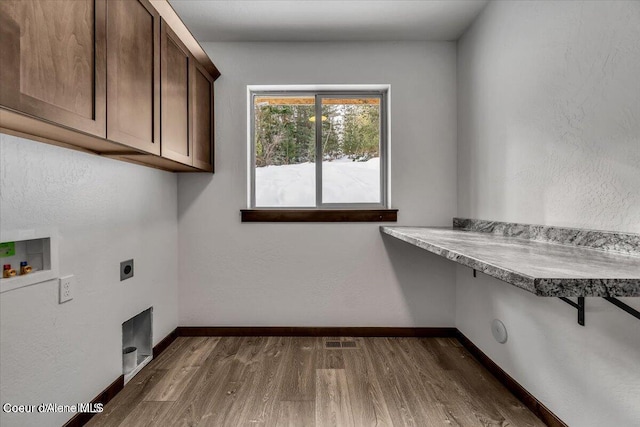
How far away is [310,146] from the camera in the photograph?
2.84 meters

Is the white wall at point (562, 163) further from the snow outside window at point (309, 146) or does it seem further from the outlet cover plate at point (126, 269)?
the outlet cover plate at point (126, 269)

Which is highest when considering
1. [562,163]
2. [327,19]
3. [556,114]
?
[327,19]

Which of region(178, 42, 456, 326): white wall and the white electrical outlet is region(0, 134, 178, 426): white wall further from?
region(178, 42, 456, 326): white wall

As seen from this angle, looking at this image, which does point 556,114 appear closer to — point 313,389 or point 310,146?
point 310,146

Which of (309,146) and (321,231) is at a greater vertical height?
(309,146)

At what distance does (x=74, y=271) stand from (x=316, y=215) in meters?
1.59

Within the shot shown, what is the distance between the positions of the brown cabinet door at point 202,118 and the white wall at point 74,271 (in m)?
0.35

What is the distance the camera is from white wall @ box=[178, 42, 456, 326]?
8.84ft

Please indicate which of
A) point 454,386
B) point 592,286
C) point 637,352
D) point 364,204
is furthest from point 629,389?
point 364,204

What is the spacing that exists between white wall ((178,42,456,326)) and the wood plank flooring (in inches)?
11.4

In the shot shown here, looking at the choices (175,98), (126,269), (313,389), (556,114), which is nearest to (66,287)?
(126,269)

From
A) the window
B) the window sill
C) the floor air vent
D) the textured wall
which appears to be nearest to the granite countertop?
the textured wall

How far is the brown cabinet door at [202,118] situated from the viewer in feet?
7.49

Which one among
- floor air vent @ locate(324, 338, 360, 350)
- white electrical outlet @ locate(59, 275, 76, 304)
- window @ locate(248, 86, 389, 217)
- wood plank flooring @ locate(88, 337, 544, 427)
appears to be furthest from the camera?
window @ locate(248, 86, 389, 217)
